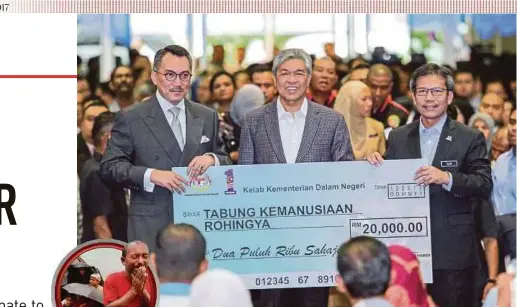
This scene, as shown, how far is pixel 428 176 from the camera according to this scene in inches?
131

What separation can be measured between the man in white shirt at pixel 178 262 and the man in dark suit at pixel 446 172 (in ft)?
2.53

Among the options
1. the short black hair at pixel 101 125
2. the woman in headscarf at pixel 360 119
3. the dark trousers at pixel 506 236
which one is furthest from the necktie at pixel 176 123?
the dark trousers at pixel 506 236

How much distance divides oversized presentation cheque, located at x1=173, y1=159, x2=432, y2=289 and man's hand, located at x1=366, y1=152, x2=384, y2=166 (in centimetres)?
2

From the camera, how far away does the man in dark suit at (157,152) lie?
329 cm

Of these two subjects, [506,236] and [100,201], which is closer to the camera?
[100,201]

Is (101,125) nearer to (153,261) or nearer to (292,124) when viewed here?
(153,261)

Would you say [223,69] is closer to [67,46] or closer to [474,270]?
[67,46]

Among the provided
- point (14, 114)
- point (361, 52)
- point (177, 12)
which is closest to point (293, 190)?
point (361, 52)

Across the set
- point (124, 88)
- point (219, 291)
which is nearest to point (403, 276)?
point (219, 291)

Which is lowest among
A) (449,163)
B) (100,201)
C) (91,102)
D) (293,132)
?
(100,201)

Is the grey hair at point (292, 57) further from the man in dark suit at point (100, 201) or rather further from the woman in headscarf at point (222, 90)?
the man in dark suit at point (100, 201)

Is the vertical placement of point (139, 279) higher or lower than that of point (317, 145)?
lower

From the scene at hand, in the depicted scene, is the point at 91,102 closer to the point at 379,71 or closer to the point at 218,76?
the point at 218,76

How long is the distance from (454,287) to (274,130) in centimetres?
88
